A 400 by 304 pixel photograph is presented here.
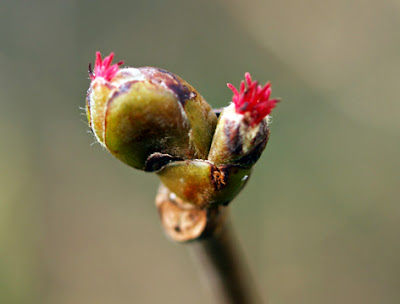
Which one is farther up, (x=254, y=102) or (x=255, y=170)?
(x=255, y=170)

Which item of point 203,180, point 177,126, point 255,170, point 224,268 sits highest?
point 255,170

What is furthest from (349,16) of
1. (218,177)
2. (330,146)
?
(218,177)

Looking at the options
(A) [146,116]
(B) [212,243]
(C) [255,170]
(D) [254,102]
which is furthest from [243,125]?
(C) [255,170]

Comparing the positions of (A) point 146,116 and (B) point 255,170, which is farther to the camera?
(B) point 255,170

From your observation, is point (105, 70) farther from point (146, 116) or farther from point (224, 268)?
point (224, 268)

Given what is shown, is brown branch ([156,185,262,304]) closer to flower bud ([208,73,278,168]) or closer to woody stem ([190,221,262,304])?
woody stem ([190,221,262,304])

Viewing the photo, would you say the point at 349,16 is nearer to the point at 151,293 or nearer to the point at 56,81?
the point at 56,81

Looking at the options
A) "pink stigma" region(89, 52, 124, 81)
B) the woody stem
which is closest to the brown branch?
the woody stem
